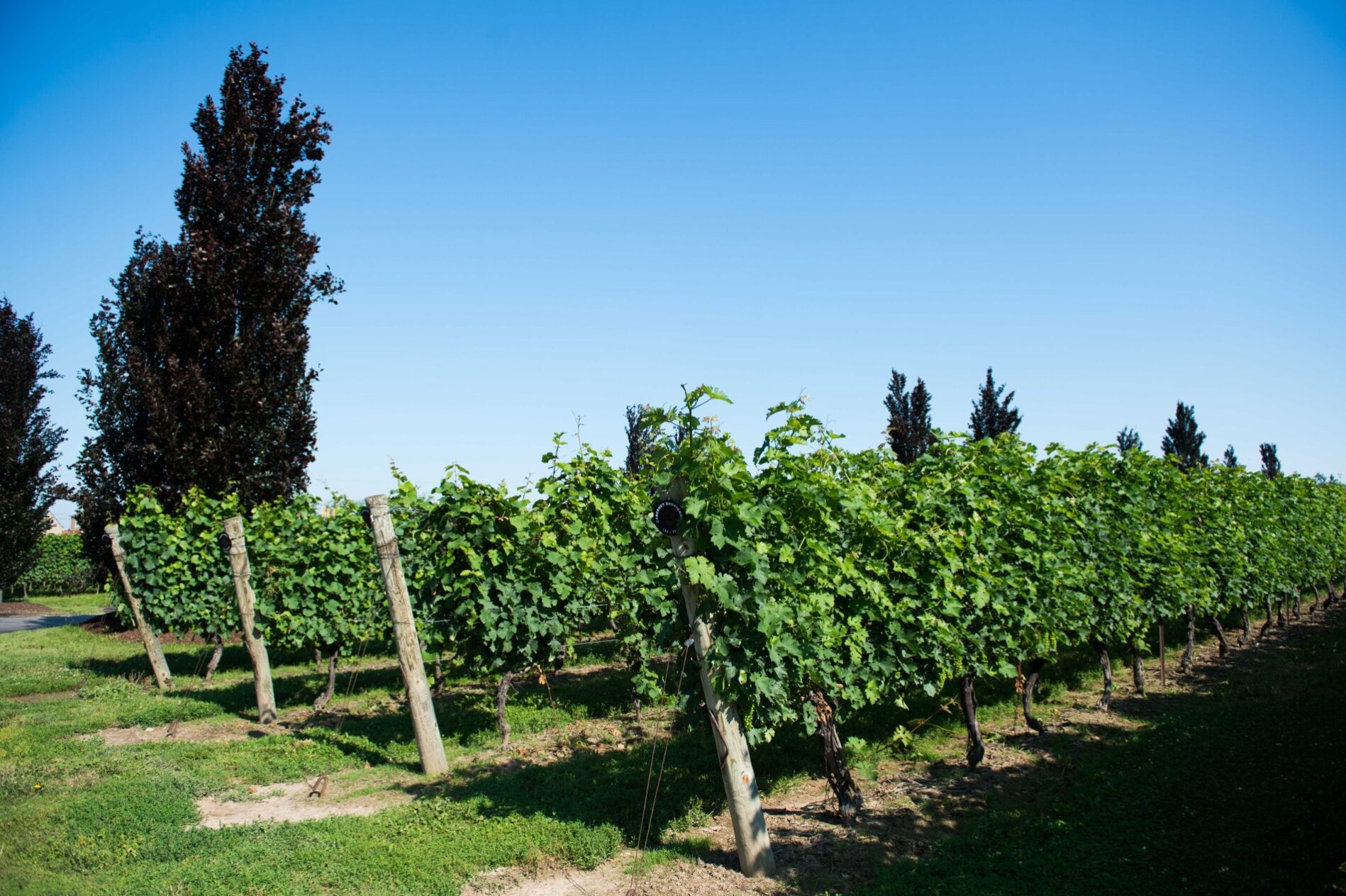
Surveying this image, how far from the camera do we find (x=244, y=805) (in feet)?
22.7

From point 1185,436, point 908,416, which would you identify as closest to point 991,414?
point 908,416

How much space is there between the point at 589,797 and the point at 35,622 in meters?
26.7

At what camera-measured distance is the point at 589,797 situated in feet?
21.9

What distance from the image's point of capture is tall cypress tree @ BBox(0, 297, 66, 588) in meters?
24.0

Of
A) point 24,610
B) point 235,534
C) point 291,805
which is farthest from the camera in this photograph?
point 24,610

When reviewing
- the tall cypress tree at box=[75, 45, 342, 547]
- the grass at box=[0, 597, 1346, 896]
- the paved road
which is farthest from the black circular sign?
the paved road

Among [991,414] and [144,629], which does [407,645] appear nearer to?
[144,629]

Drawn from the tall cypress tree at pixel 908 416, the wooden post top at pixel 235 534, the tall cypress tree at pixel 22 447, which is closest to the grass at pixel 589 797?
the wooden post top at pixel 235 534

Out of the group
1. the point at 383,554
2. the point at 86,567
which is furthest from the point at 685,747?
the point at 86,567

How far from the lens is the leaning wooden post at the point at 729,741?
5117mm

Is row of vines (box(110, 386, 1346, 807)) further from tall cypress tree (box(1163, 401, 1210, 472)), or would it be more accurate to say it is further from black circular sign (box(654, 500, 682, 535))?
tall cypress tree (box(1163, 401, 1210, 472))

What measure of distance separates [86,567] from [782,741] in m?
41.8

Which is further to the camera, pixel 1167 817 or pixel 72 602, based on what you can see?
pixel 72 602

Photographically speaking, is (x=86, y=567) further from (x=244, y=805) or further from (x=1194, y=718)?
(x=1194, y=718)
